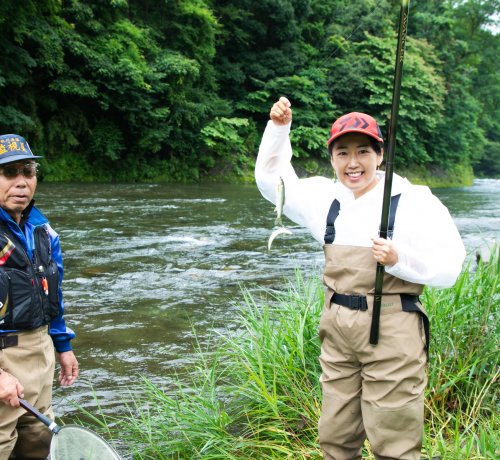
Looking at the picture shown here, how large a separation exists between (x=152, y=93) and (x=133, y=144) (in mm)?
2093

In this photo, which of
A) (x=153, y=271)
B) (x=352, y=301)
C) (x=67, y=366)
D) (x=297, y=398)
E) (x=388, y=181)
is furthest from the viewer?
(x=153, y=271)

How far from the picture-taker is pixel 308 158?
27.2 metres

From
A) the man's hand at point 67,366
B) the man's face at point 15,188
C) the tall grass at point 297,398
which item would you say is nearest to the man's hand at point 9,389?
the man's hand at point 67,366

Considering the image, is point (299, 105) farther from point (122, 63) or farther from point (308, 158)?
point (122, 63)

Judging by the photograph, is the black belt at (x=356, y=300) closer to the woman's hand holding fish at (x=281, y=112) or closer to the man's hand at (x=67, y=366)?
the woman's hand holding fish at (x=281, y=112)

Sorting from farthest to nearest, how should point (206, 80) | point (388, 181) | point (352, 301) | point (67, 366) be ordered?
point (206, 80) < point (67, 366) < point (352, 301) < point (388, 181)

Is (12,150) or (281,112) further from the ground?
(281,112)

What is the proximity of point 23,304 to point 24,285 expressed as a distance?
3.3 inches

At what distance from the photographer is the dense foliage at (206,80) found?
1825cm

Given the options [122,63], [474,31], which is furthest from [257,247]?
[474,31]

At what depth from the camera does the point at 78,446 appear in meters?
2.20

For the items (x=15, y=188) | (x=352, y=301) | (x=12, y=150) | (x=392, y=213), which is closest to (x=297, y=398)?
(x=352, y=301)

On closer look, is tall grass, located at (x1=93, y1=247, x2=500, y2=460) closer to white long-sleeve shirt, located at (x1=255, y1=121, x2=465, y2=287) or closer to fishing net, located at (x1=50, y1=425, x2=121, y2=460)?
fishing net, located at (x1=50, y1=425, x2=121, y2=460)

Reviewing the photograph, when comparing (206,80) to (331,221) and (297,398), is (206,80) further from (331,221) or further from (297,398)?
(331,221)
